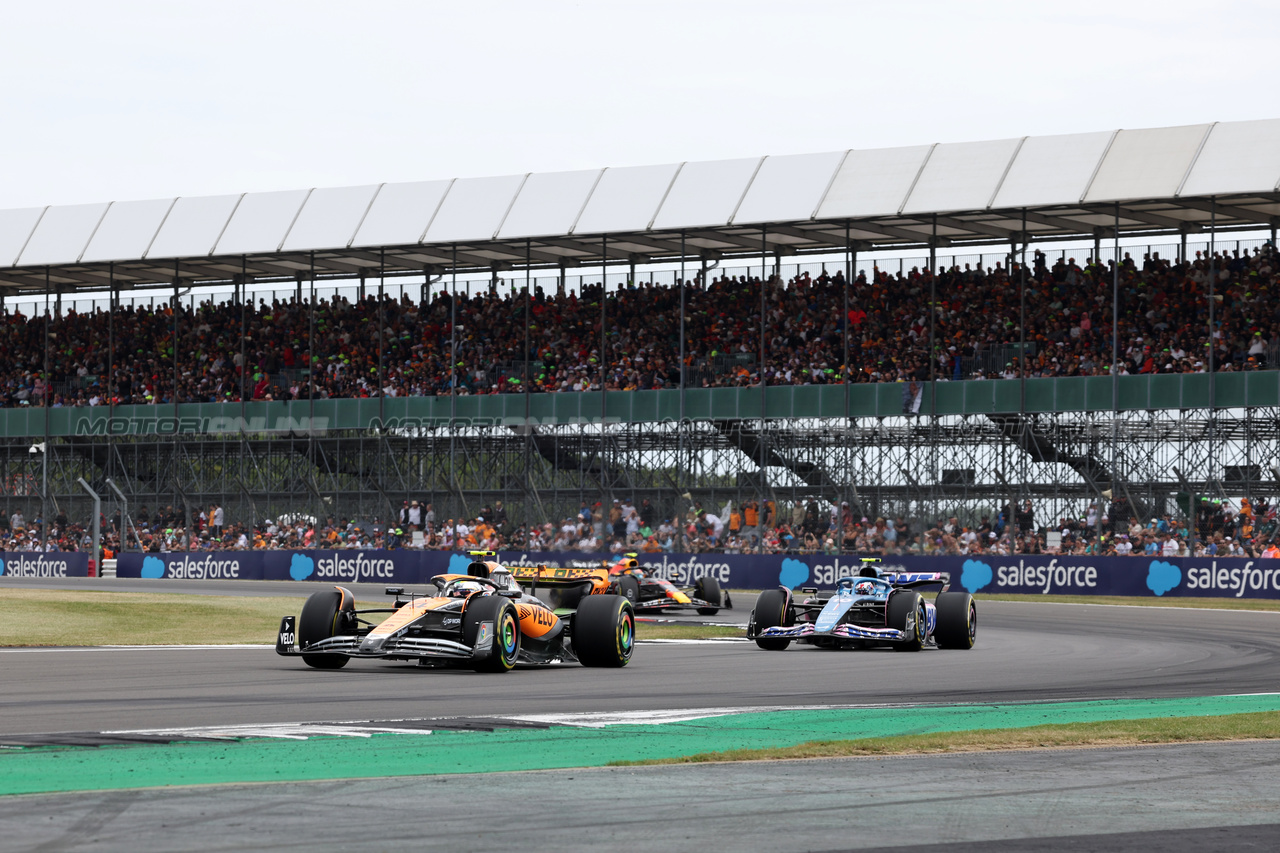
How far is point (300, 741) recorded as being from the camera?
993cm

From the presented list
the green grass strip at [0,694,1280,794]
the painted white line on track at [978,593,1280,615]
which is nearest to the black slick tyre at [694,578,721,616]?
the painted white line on track at [978,593,1280,615]

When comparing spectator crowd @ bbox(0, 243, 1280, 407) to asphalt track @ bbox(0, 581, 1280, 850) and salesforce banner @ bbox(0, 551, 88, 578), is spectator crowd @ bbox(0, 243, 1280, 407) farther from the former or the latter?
asphalt track @ bbox(0, 581, 1280, 850)

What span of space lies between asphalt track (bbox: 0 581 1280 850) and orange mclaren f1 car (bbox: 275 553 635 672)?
0.26m

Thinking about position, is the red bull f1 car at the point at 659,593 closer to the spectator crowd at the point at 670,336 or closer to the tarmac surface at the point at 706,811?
the spectator crowd at the point at 670,336

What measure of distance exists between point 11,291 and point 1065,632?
4501 centimetres

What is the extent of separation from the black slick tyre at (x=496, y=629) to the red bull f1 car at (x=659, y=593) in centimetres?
1153

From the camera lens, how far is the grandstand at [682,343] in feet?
129

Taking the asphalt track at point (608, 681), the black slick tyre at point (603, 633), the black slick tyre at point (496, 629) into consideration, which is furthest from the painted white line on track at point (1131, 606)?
the black slick tyre at point (496, 629)

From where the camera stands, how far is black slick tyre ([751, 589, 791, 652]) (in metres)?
20.5

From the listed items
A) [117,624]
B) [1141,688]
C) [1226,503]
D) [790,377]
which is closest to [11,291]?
[790,377]

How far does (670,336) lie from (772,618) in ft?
88.1

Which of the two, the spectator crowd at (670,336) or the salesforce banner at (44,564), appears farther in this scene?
the salesforce banner at (44,564)

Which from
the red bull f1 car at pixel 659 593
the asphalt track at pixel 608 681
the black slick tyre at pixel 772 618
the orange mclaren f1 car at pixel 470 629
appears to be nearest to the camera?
the asphalt track at pixel 608 681

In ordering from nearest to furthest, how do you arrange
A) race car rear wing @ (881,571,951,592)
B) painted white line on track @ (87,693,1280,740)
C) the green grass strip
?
the green grass strip
painted white line on track @ (87,693,1280,740)
race car rear wing @ (881,571,951,592)
